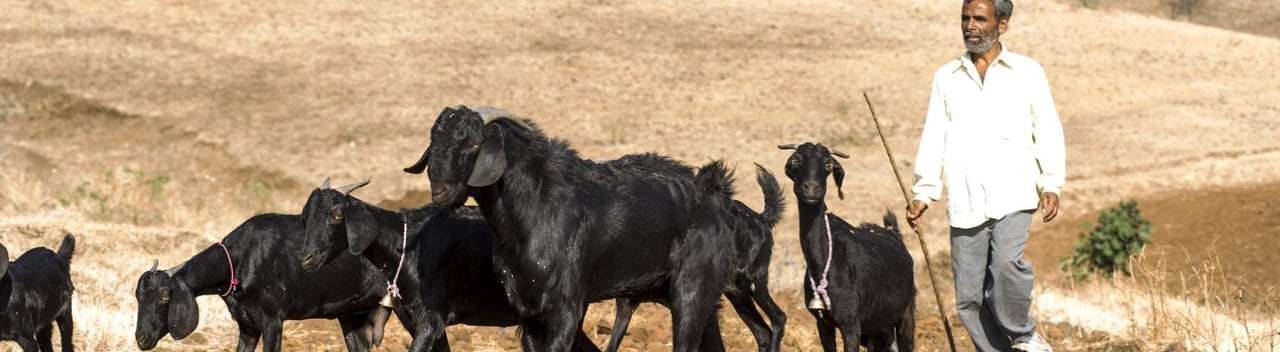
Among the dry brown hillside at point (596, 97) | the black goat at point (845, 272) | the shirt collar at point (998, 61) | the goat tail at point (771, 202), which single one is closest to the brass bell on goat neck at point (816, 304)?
the black goat at point (845, 272)

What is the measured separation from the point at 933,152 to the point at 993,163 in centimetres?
42

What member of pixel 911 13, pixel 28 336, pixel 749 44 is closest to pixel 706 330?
pixel 28 336

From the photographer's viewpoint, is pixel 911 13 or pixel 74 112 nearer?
pixel 74 112

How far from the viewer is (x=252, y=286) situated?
11500mm

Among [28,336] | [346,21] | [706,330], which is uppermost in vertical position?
[346,21]

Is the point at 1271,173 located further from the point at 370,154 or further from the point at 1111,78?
the point at 370,154

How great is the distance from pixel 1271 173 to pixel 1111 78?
9.82m

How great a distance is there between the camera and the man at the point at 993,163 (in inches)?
361

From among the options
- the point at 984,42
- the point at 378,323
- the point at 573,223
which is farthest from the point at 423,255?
the point at 984,42

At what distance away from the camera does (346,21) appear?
4872 cm

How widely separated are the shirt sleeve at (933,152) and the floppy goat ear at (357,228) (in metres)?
3.69

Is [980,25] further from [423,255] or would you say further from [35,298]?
[35,298]

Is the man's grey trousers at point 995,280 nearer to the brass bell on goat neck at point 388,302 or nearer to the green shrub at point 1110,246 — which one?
the brass bell on goat neck at point 388,302

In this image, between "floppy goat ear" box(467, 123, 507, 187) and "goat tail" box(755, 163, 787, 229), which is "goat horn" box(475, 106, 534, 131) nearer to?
"floppy goat ear" box(467, 123, 507, 187)
